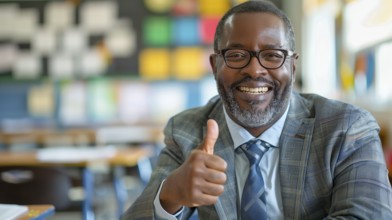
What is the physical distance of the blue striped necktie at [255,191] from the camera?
4.21ft

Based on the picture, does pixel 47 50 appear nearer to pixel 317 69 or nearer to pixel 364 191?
pixel 317 69

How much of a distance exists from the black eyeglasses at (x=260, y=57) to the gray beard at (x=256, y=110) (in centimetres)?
6

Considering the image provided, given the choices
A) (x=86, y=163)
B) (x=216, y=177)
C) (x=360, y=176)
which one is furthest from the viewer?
(x=86, y=163)

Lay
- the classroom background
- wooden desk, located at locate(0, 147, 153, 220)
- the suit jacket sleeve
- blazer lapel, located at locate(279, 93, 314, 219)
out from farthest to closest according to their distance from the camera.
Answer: the classroom background
wooden desk, located at locate(0, 147, 153, 220)
blazer lapel, located at locate(279, 93, 314, 219)
the suit jacket sleeve

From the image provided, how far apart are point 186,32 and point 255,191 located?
5669 mm

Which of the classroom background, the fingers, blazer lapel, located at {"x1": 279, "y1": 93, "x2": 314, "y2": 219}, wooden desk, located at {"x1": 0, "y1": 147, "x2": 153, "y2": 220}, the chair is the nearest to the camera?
the fingers

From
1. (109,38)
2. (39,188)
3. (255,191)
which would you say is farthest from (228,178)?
(109,38)

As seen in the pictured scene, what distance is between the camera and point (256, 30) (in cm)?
128

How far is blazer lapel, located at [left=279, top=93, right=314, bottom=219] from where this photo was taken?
50.2 inches

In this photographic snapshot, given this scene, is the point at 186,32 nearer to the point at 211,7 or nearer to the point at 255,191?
the point at 211,7

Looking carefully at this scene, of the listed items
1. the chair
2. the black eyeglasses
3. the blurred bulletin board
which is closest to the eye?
the black eyeglasses

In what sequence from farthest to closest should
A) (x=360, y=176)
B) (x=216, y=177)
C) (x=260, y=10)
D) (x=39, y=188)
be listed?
(x=39, y=188), (x=260, y=10), (x=360, y=176), (x=216, y=177)

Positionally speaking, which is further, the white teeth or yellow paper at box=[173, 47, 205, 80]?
yellow paper at box=[173, 47, 205, 80]

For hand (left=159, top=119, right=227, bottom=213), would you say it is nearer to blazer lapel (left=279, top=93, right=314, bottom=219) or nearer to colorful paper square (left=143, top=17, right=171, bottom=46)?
blazer lapel (left=279, top=93, right=314, bottom=219)
